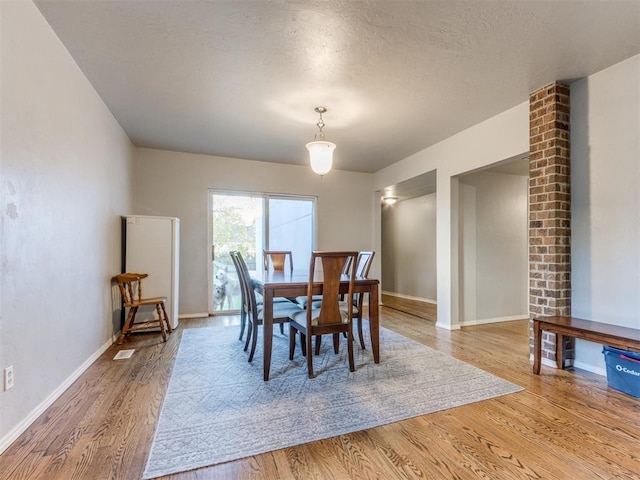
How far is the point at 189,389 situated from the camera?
2213mm

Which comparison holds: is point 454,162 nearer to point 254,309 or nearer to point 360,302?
point 360,302

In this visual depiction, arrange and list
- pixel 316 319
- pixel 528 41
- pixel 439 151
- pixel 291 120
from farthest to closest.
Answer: pixel 439 151 < pixel 291 120 < pixel 316 319 < pixel 528 41

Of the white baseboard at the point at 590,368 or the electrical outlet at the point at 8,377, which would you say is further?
the white baseboard at the point at 590,368

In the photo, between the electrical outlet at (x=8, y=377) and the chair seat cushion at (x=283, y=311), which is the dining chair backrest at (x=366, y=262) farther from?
the electrical outlet at (x=8, y=377)

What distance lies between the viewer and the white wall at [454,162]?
3.12 m

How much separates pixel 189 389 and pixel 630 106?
3850mm

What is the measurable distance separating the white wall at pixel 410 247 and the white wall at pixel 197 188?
2.12 meters

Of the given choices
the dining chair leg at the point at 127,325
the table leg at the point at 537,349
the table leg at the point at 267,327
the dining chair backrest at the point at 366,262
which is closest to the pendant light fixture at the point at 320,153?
the dining chair backrest at the point at 366,262

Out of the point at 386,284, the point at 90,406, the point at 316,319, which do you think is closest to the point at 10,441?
the point at 90,406

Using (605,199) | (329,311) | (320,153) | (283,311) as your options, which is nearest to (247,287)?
(283,311)

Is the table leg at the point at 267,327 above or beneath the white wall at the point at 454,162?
beneath

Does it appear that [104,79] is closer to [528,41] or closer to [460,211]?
[528,41]

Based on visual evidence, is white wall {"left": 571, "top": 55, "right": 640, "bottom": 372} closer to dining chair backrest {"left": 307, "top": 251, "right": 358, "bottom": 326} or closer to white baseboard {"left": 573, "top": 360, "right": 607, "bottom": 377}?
white baseboard {"left": 573, "top": 360, "right": 607, "bottom": 377}

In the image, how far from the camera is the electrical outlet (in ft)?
5.10
